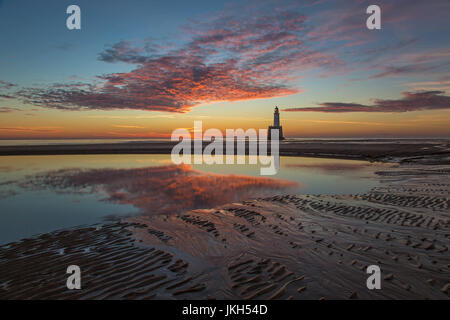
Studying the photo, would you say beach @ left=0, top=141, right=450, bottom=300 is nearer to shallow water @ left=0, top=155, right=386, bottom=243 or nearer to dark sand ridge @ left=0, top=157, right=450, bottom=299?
dark sand ridge @ left=0, top=157, right=450, bottom=299

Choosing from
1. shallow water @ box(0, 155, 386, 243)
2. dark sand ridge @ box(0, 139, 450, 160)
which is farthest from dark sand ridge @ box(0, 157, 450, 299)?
dark sand ridge @ box(0, 139, 450, 160)

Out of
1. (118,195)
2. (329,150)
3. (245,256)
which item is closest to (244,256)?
(245,256)

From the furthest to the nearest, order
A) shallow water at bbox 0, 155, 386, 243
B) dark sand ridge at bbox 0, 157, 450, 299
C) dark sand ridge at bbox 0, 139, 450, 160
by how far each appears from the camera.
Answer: dark sand ridge at bbox 0, 139, 450, 160, shallow water at bbox 0, 155, 386, 243, dark sand ridge at bbox 0, 157, 450, 299

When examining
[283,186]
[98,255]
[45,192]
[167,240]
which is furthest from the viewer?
[283,186]

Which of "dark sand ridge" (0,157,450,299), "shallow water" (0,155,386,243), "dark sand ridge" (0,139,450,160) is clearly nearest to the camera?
"dark sand ridge" (0,157,450,299)

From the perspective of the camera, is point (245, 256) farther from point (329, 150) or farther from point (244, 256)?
point (329, 150)
